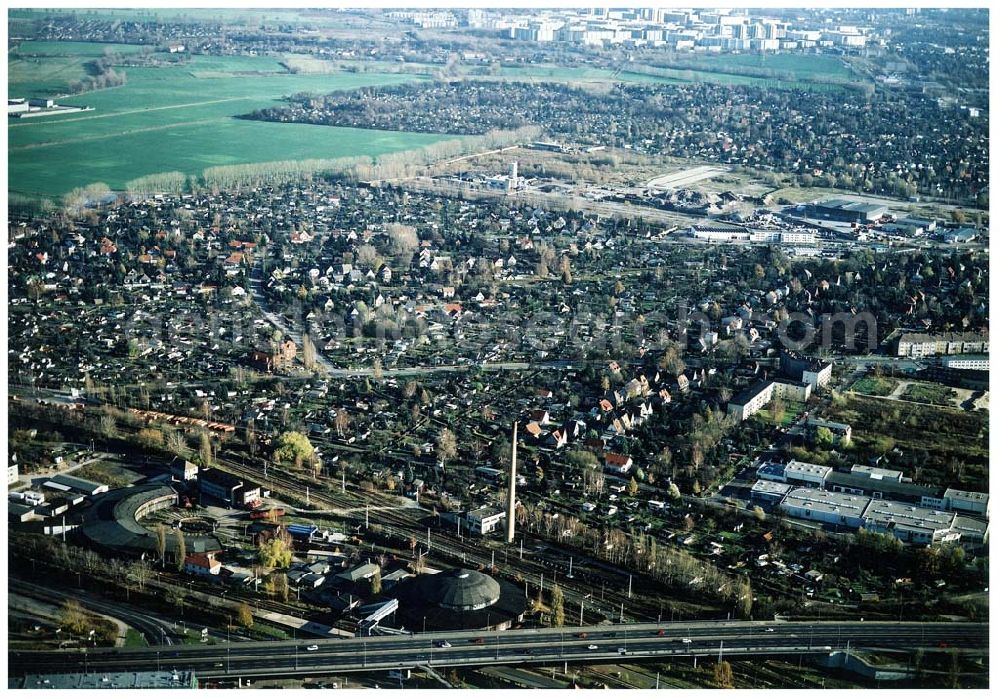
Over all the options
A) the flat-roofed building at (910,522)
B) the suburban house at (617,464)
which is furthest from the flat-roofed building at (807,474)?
the suburban house at (617,464)

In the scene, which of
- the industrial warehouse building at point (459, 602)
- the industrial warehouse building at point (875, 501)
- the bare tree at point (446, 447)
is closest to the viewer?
the industrial warehouse building at point (459, 602)

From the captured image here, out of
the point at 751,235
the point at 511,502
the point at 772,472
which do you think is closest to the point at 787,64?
the point at 751,235

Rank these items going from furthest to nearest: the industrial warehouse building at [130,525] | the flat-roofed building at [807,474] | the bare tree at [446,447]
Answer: the bare tree at [446,447]
the flat-roofed building at [807,474]
the industrial warehouse building at [130,525]

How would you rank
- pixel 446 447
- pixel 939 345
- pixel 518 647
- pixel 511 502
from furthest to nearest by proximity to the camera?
pixel 939 345
pixel 446 447
pixel 511 502
pixel 518 647

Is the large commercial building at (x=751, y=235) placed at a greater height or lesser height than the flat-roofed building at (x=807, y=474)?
greater

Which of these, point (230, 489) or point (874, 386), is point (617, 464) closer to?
point (230, 489)

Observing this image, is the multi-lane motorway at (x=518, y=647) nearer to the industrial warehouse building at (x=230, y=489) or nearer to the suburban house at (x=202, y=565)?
the suburban house at (x=202, y=565)

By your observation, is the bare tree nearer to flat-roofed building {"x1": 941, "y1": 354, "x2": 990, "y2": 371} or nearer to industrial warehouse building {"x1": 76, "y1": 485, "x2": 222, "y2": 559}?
industrial warehouse building {"x1": 76, "y1": 485, "x2": 222, "y2": 559}

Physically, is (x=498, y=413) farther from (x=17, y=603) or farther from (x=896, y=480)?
(x=17, y=603)
